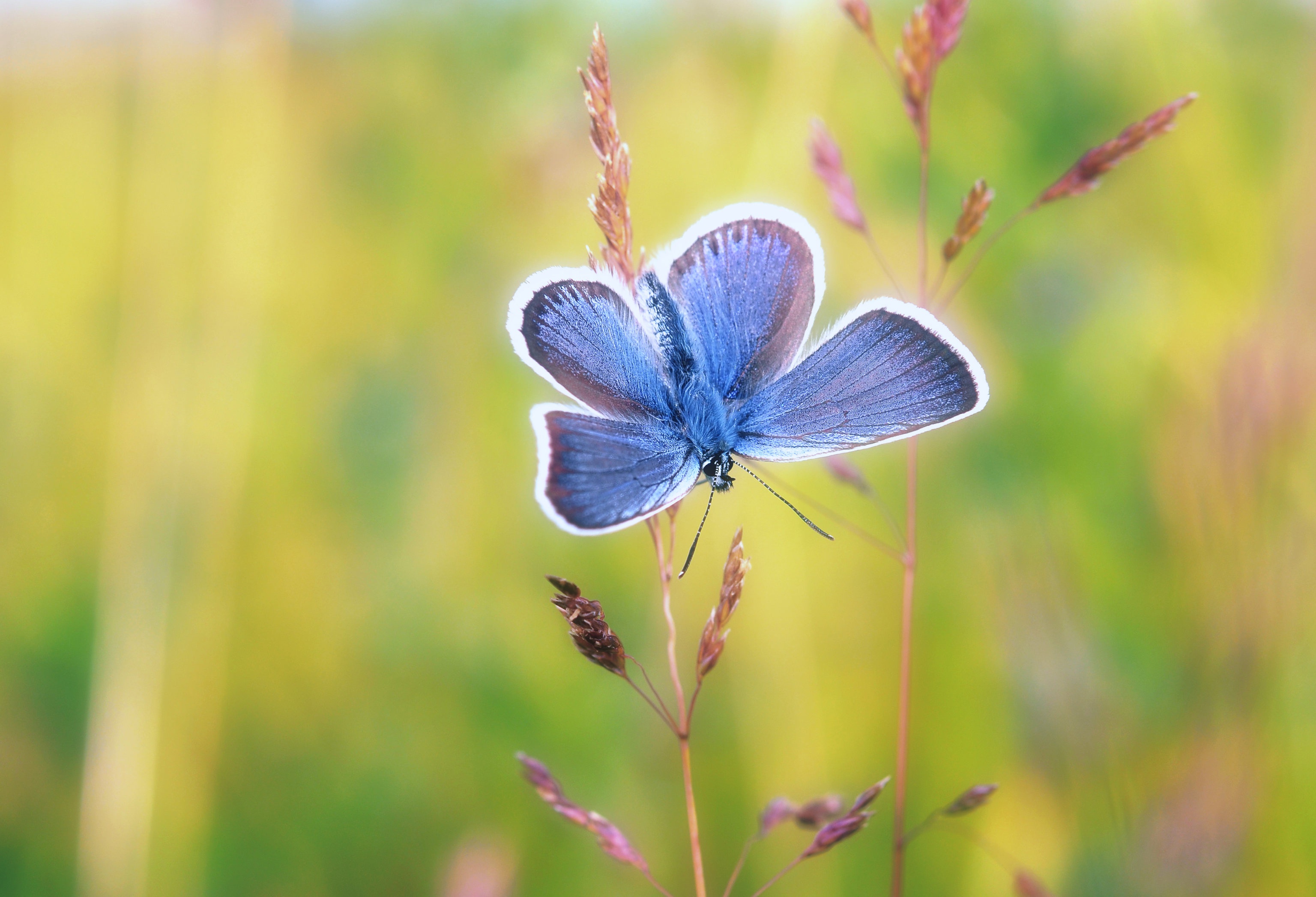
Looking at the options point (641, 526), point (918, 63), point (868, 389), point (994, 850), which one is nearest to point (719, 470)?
point (868, 389)

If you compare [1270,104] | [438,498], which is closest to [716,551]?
[438,498]

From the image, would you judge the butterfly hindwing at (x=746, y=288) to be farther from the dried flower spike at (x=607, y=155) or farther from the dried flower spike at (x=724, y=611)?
the dried flower spike at (x=724, y=611)

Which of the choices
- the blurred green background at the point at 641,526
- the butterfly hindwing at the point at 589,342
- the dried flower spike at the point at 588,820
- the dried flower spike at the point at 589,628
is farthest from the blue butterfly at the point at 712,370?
the blurred green background at the point at 641,526

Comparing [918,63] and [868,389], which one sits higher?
[918,63]

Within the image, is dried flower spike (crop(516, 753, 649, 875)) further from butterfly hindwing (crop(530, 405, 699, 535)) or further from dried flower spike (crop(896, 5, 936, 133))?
dried flower spike (crop(896, 5, 936, 133))

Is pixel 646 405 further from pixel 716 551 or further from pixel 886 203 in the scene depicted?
pixel 886 203

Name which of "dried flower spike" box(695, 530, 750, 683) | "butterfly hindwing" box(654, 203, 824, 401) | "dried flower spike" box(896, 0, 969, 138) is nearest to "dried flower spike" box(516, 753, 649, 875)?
"dried flower spike" box(695, 530, 750, 683)

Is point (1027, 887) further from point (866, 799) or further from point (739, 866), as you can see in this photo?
point (739, 866)
